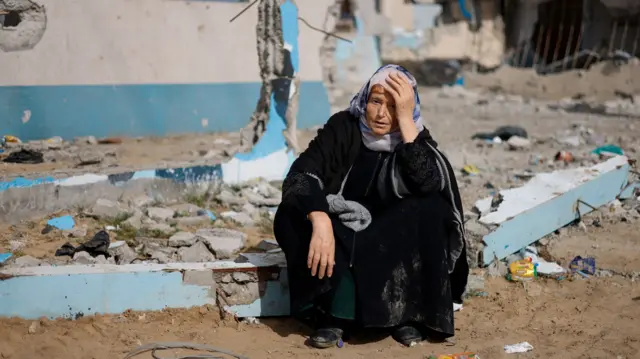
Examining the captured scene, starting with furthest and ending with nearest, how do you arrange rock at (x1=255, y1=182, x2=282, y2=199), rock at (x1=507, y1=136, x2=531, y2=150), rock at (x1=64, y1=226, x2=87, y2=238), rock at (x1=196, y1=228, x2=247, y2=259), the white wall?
rock at (x1=507, y1=136, x2=531, y2=150) → the white wall → rock at (x1=255, y1=182, x2=282, y2=199) → rock at (x1=64, y1=226, x2=87, y2=238) → rock at (x1=196, y1=228, x2=247, y2=259)

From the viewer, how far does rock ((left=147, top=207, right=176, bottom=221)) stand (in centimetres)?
497

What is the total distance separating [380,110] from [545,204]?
1.81 m

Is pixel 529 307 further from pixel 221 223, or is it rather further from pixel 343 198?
pixel 221 223

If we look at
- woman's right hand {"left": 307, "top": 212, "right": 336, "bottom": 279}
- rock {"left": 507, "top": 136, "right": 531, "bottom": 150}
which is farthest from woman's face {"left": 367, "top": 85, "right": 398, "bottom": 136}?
rock {"left": 507, "top": 136, "right": 531, "bottom": 150}

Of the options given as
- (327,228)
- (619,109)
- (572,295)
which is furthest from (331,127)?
(619,109)

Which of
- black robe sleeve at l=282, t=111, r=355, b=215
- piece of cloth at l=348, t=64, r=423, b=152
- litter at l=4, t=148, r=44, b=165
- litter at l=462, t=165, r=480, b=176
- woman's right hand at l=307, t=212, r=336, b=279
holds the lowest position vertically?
litter at l=462, t=165, r=480, b=176

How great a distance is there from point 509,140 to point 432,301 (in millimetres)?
5906

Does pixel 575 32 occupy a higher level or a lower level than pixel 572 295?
higher

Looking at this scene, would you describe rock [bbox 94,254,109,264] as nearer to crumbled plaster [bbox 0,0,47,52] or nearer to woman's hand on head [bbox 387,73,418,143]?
woman's hand on head [bbox 387,73,418,143]

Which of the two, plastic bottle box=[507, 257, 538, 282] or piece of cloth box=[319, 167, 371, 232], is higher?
piece of cloth box=[319, 167, 371, 232]

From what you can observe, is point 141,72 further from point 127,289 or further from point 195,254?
point 127,289

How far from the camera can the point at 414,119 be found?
3414mm

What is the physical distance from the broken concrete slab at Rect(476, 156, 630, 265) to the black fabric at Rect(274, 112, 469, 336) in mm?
919

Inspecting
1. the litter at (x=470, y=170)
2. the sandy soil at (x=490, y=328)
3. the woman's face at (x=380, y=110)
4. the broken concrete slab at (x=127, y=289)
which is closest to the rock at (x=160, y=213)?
the sandy soil at (x=490, y=328)
